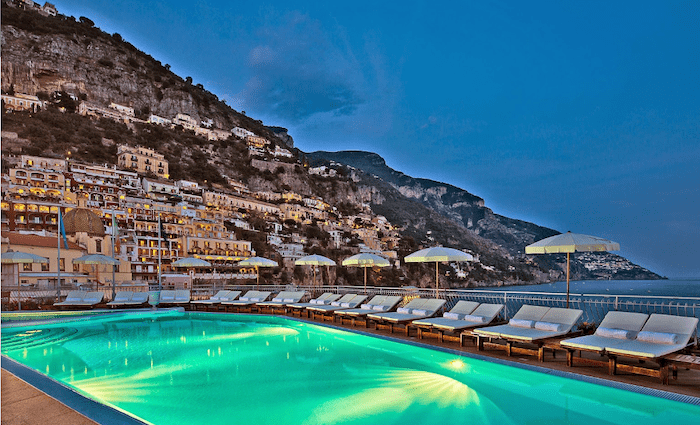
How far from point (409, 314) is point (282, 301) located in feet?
17.7

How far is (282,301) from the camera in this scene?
1295 centimetres

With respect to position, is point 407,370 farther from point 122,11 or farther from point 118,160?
point 122,11

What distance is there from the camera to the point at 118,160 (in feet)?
211

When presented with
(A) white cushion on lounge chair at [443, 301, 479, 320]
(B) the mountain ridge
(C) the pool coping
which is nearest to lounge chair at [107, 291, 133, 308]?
(C) the pool coping

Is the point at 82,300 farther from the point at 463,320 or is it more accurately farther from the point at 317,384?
the point at 463,320

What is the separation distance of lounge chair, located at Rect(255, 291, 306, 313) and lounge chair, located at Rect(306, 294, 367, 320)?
1377 mm

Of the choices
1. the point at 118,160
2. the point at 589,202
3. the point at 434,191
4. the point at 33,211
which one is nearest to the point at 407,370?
the point at 33,211

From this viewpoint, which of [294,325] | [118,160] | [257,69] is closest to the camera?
[294,325]

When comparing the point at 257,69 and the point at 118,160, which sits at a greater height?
the point at 257,69

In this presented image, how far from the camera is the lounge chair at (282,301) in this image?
41.9ft

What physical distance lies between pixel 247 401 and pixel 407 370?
8.64 feet

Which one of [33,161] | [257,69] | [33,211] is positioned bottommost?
[33,211]

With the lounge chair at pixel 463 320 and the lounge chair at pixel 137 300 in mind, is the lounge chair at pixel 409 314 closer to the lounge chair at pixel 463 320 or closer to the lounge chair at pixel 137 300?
the lounge chair at pixel 463 320

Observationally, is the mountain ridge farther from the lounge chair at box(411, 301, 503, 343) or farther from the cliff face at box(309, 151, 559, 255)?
the lounge chair at box(411, 301, 503, 343)
